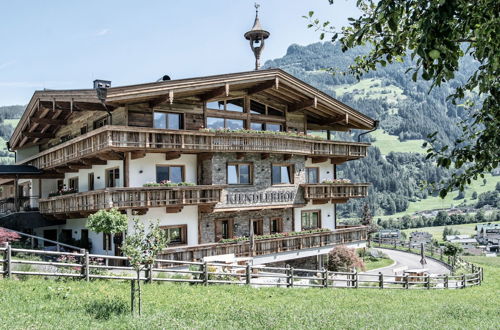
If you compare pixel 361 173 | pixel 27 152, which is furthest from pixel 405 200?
pixel 27 152

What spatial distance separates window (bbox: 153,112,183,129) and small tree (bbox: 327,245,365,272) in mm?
11858

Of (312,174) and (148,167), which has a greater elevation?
(148,167)

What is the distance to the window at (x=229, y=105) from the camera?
24641 mm

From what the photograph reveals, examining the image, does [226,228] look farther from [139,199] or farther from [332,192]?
[332,192]

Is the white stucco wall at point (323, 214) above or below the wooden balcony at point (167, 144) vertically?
below

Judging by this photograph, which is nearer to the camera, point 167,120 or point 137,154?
point 137,154

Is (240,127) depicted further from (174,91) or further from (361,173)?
(361,173)

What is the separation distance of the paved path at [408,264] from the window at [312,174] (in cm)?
792

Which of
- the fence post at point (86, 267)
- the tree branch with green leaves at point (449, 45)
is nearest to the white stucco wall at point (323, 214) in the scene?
the fence post at point (86, 267)

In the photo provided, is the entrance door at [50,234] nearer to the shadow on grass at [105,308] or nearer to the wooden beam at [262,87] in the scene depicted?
the wooden beam at [262,87]

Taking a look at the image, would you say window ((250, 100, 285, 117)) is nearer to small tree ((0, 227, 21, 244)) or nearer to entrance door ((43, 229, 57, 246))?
small tree ((0, 227, 21, 244))

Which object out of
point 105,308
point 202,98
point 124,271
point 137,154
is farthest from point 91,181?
point 105,308

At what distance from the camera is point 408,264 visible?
38.4 m

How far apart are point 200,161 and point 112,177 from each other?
450cm
